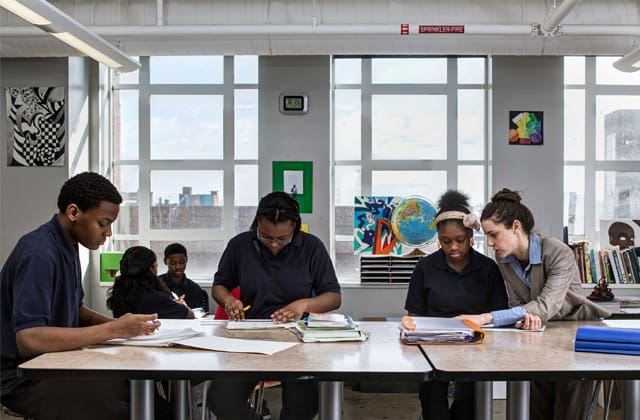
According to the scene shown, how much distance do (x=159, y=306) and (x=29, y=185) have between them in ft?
9.25

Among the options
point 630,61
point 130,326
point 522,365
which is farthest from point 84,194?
point 630,61

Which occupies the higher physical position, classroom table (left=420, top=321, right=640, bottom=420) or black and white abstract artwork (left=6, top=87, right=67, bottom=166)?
black and white abstract artwork (left=6, top=87, right=67, bottom=166)

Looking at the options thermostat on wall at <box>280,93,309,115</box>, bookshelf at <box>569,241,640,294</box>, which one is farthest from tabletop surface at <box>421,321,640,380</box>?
thermostat on wall at <box>280,93,309,115</box>

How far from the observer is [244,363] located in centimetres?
209

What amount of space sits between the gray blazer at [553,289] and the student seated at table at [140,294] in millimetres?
1834

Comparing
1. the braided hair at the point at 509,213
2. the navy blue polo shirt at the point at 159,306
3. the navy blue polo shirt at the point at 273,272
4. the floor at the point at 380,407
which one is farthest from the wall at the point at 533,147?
the navy blue polo shirt at the point at 159,306

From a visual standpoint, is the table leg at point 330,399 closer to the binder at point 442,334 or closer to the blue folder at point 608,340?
the binder at point 442,334

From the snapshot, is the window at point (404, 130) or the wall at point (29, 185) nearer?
the wall at point (29, 185)

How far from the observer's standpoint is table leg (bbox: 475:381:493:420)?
93.6 inches

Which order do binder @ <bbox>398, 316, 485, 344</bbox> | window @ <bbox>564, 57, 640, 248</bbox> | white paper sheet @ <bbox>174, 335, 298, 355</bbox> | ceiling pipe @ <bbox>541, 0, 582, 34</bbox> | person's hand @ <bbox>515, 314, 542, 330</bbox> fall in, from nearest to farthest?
white paper sheet @ <bbox>174, 335, 298, 355</bbox> → binder @ <bbox>398, 316, 485, 344</bbox> → person's hand @ <bbox>515, 314, 542, 330</bbox> → ceiling pipe @ <bbox>541, 0, 582, 34</bbox> → window @ <bbox>564, 57, 640, 248</bbox>

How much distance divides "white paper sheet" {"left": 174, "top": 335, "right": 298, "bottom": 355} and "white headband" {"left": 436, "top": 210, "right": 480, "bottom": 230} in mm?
1055

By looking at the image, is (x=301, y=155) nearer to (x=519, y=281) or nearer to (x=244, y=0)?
(x=244, y=0)

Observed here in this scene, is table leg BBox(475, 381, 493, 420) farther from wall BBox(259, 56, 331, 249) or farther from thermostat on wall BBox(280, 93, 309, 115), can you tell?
thermostat on wall BBox(280, 93, 309, 115)

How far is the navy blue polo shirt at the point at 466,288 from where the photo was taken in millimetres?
2982
